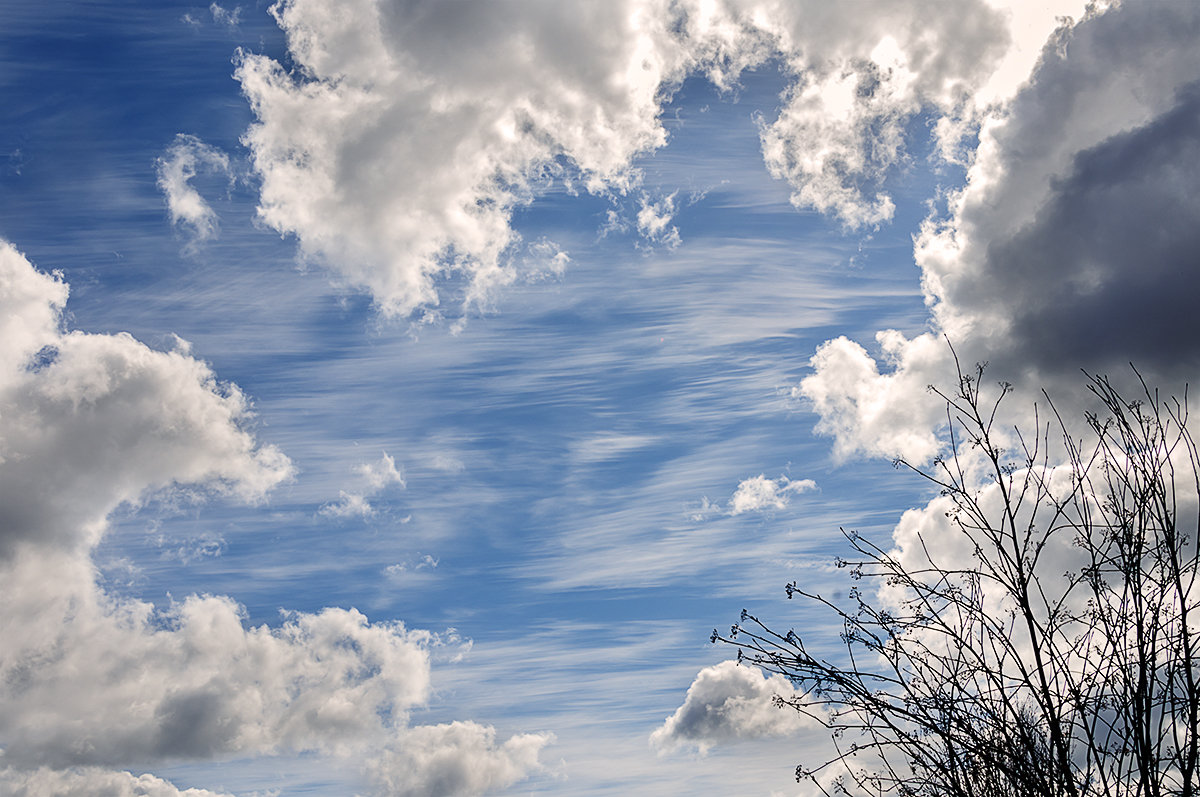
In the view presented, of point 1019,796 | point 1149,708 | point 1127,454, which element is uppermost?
point 1127,454

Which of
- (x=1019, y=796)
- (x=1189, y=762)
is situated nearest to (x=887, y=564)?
(x=1019, y=796)

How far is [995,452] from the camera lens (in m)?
7.54

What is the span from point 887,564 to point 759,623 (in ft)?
4.17

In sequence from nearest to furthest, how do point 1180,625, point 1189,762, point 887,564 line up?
point 1189,762, point 1180,625, point 887,564

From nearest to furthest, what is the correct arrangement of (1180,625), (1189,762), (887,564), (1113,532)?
(1189,762)
(1180,625)
(1113,532)
(887,564)

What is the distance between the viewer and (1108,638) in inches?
257

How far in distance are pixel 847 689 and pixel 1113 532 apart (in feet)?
7.73

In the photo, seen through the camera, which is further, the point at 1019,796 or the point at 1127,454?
the point at 1127,454

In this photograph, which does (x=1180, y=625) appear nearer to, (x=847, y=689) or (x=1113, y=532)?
(x=1113, y=532)

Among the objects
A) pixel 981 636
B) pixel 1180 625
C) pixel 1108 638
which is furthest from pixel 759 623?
pixel 1180 625

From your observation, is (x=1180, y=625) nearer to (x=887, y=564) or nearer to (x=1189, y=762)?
(x=1189, y=762)

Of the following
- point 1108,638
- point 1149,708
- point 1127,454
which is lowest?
point 1149,708

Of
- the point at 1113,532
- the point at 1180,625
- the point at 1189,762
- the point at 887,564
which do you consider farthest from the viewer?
the point at 887,564

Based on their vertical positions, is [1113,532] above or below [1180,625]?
above
